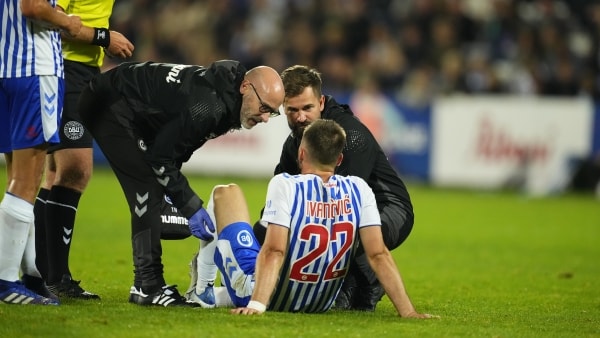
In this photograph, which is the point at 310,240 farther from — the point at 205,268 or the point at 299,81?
the point at 299,81

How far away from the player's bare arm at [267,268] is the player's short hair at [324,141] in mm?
529

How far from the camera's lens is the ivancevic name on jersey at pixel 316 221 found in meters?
6.15

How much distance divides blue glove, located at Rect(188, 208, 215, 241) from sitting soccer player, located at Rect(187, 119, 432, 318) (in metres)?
0.11

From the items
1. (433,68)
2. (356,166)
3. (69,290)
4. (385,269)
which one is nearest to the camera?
(385,269)

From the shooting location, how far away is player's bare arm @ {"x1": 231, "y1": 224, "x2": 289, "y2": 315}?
236 inches

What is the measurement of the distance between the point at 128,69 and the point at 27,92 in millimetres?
906

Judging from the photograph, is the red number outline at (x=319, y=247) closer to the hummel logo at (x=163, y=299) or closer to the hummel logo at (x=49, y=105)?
the hummel logo at (x=163, y=299)

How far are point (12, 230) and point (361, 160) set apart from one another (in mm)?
2389

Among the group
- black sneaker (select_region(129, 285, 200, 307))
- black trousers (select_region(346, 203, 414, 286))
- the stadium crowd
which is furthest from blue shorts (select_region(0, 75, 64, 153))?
the stadium crowd

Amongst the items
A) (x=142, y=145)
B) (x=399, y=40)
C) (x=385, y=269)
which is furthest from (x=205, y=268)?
(x=399, y=40)

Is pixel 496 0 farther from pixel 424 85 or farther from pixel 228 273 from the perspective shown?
pixel 228 273

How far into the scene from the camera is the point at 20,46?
21.2 ft

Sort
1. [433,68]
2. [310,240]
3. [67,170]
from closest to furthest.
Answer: [310,240] → [67,170] → [433,68]

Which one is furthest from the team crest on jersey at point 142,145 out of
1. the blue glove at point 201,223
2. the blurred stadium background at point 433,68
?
the blurred stadium background at point 433,68
